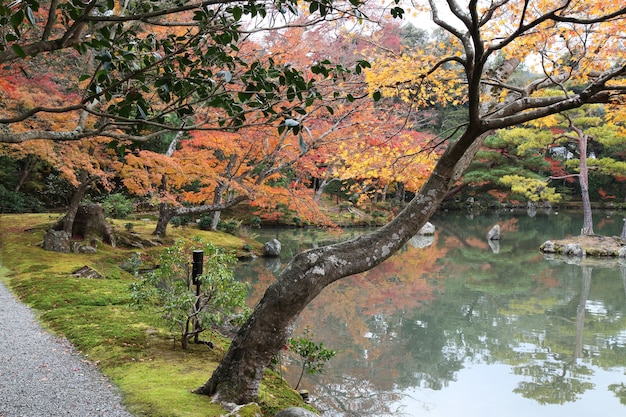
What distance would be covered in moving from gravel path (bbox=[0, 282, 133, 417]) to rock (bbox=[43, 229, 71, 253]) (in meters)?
4.59

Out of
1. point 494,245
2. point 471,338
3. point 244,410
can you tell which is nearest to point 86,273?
point 244,410

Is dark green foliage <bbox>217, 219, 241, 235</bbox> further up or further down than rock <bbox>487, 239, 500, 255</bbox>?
further down

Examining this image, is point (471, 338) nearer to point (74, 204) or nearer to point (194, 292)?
point (194, 292)

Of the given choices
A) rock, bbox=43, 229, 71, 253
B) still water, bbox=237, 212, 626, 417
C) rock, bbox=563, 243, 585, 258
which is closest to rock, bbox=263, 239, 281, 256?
still water, bbox=237, 212, 626, 417

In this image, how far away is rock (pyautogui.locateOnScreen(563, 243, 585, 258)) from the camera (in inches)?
554

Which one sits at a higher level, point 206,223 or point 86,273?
point 206,223

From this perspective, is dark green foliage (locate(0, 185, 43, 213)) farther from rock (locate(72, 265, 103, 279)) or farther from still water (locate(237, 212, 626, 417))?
rock (locate(72, 265, 103, 279))

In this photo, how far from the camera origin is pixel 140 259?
9.88m

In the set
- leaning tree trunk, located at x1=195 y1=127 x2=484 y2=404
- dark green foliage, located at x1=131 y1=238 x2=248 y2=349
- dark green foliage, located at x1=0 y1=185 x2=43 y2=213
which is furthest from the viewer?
dark green foliage, located at x1=0 y1=185 x2=43 y2=213

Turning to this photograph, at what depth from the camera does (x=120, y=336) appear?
4895mm

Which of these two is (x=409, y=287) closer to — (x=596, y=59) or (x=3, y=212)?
(x=596, y=59)

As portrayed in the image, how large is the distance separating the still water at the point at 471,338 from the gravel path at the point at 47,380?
7.19 feet

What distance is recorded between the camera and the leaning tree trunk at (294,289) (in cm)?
321

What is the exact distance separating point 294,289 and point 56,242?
802cm
